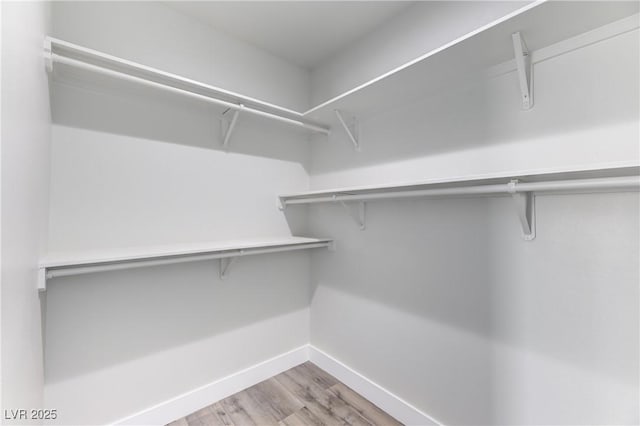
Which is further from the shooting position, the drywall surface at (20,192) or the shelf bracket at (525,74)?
the shelf bracket at (525,74)

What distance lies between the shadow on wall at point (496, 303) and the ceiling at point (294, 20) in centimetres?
115

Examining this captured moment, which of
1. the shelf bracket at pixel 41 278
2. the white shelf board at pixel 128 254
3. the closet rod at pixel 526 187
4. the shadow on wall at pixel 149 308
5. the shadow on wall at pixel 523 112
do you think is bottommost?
the shadow on wall at pixel 149 308

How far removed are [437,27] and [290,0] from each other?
83 centimetres

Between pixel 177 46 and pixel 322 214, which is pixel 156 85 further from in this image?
pixel 322 214

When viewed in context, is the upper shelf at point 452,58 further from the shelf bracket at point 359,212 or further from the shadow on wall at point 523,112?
the shelf bracket at point 359,212

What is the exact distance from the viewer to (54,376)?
118 cm

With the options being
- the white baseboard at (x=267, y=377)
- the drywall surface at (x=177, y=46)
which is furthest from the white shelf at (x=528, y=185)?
the white baseboard at (x=267, y=377)

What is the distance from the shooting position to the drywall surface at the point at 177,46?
4.19 feet

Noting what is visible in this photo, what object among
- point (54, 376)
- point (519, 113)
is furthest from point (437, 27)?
point (54, 376)

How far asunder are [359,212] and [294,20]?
1.28 metres

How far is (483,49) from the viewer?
102cm

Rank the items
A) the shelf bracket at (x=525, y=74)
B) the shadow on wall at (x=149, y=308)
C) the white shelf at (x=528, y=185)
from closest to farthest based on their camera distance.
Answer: the white shelf at (x=528, y=185), the shelf bracket at (x=525, y=74), the shadow on wall at (x=149, y=308)

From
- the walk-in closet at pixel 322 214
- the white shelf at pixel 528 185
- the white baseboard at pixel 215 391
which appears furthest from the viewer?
the white baseboard at pixel 215 391

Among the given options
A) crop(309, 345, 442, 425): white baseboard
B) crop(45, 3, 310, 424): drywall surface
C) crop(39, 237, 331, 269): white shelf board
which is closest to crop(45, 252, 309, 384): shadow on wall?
crop(45, 3, 310, 424): drywall surface
